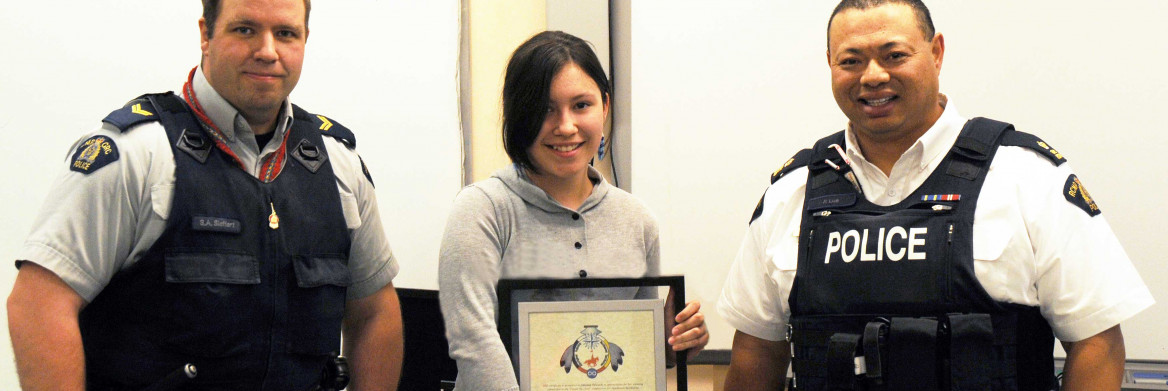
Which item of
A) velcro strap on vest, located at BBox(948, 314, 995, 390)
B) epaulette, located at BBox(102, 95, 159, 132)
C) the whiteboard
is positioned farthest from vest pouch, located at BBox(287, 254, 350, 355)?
the whiteboard

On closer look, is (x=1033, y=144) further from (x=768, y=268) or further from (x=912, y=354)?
(x=768, y=268)

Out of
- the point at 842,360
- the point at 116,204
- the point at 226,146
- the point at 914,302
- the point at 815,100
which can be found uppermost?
the point at 815,100

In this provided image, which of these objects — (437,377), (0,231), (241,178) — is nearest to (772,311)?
(437,377)

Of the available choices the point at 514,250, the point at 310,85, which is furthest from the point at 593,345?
the point at 310,85

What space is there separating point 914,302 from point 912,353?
105 mm

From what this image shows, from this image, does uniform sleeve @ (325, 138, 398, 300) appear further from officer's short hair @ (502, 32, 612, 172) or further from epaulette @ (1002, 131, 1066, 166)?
epaulette @ (1002, 131, 1066, 166)

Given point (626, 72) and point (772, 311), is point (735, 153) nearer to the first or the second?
point (626, 72)

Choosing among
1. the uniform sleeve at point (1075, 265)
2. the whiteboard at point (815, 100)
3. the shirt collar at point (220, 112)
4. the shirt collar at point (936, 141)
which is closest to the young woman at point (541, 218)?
the shirt collar at point (220, 112)

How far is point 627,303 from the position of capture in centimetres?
202

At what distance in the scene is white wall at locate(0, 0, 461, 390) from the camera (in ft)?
7.50

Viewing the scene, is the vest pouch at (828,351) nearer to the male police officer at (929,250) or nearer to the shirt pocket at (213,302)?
the male police officer at (929,250)

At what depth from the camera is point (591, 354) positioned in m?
2.02

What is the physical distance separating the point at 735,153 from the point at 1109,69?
1.15 metres

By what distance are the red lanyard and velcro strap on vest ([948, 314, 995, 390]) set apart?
1.38 meters
